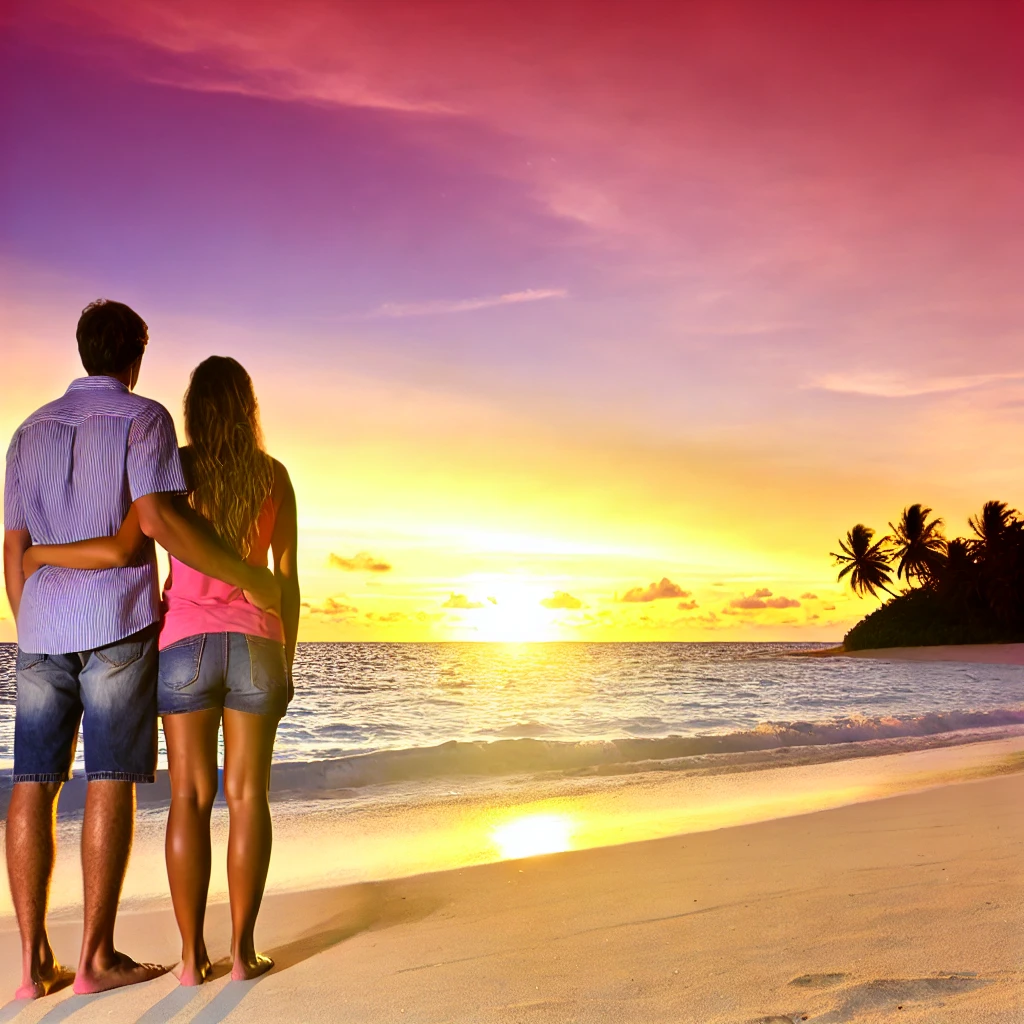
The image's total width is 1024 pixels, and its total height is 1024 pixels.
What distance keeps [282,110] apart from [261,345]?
1.31m

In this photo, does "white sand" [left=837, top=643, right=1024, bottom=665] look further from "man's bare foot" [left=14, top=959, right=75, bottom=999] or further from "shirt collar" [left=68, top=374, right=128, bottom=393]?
"shirt collar" [left=68, top=374, right=128, bottom=393]

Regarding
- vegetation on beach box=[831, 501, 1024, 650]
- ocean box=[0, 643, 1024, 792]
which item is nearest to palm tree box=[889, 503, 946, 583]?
vegetation on beach box=[831, 501, 1024, 650]

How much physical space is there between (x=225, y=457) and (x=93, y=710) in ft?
2.21

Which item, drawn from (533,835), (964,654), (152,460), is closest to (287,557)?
(152,460)

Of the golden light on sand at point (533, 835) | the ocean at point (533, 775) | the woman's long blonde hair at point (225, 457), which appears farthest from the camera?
the ocean at point (533, 775)

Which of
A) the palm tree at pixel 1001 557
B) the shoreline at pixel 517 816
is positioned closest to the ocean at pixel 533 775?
the shoreline at pixel 517 816

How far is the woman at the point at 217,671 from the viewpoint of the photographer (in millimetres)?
2119

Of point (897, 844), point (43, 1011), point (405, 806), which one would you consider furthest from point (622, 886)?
point (405, 806)

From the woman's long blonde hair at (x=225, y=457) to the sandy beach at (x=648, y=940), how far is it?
1.09 m

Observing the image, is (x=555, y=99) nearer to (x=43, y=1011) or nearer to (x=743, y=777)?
(x=43, y=1011)

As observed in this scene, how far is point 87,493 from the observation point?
2.16 metres

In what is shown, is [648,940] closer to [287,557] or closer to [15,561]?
[287,557]

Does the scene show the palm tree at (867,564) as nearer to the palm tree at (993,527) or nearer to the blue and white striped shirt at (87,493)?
the palm tree at (993,527)

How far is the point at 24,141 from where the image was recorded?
3.10 metres
